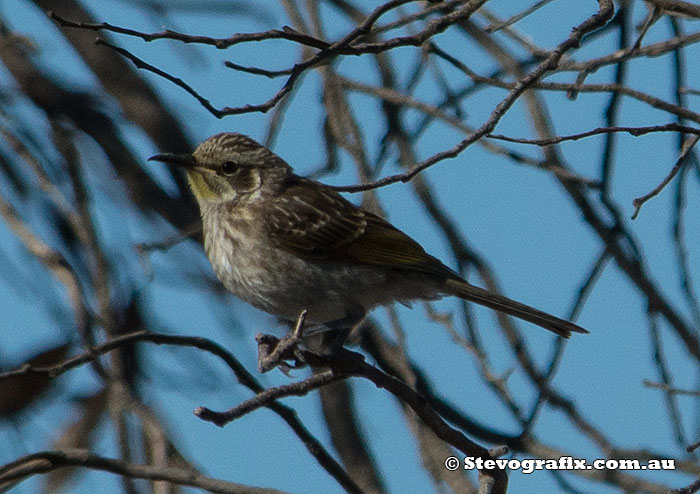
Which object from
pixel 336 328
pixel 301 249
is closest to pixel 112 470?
pixel 336 328

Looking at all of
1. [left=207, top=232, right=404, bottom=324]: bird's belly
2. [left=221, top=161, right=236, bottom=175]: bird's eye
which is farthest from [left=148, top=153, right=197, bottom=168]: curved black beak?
[left=207, top=232, right=404, bottom=324]: bird's belly

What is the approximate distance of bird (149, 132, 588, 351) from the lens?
496 centimetres

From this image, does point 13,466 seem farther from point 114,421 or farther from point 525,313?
point 525,313

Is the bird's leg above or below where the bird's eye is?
below

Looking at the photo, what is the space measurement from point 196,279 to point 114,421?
4.33 ft

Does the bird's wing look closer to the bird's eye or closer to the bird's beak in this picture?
the bird's eye

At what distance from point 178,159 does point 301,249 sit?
73 centimetres

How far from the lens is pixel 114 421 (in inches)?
192

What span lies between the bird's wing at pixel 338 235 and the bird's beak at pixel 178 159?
442 mm

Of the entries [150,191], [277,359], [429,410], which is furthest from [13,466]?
[150,191]

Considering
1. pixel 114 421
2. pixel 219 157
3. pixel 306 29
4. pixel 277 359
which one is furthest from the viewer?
pixel 306 29

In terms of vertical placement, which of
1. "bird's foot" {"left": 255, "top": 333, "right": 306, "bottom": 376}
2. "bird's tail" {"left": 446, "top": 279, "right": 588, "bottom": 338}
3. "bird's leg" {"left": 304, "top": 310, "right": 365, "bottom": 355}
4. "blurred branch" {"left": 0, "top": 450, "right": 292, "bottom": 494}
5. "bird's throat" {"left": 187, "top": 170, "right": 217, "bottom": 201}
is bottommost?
"blurred branch" {"left": 0, "top": 450, "right": 292, "bottom": 494}

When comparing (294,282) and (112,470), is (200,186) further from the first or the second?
(112,470)

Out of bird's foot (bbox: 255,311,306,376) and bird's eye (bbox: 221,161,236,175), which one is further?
bird's eye (bbox: 221,161,236,175)
